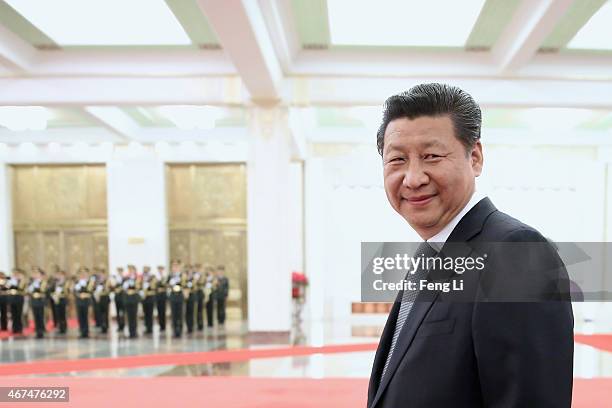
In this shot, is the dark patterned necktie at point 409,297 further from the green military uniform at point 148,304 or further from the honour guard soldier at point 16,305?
the honour guard soldier at point 16,305

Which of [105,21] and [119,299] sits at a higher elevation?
[105,21]

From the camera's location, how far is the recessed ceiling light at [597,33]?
6582mm

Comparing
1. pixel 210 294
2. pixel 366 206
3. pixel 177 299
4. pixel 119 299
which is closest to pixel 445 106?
pixel 177 299

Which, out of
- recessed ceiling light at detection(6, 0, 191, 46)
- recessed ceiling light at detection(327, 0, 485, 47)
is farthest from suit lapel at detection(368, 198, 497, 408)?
recessed ceiling light at detection(6, 0, 191, 46)

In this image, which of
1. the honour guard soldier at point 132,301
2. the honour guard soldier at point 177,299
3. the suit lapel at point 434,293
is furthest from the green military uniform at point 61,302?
the suit lapel at point 434,293

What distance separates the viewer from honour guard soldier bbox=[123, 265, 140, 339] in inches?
392

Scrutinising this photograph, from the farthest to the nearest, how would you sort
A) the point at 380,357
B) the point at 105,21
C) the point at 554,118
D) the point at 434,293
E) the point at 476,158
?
the point at 554,118 < the point at 105,21 < the point at 380,357 < the point at 476,158 < the point at 434,293

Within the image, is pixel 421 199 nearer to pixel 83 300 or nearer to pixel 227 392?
pixel 227 392

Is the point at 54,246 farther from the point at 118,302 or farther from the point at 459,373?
the point at 459,373

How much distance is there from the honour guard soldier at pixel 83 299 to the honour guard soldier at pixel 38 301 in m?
0.66

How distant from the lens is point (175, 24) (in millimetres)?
7105

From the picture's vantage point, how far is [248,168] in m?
9.12

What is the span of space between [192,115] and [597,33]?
8.52 metres

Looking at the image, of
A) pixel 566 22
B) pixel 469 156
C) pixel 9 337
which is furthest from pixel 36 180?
pixel 469 156
